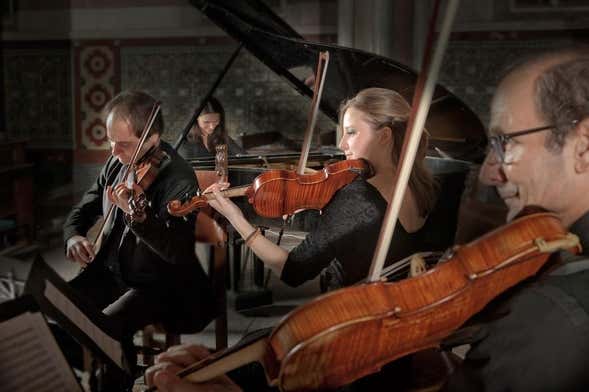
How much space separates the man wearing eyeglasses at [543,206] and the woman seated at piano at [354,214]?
0.27m

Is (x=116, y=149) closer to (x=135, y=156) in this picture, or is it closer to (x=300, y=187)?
(x=135, y=156)

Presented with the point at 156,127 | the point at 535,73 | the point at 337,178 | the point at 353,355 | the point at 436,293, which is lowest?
the point at 353,355

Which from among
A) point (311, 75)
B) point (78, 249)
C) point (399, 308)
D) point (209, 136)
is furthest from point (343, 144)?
point (78, 249)

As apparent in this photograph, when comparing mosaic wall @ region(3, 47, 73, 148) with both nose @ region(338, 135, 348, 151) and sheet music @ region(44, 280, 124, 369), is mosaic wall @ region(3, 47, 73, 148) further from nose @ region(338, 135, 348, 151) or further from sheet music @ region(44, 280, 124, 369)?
nose @ region(338, 135, 348, 151)

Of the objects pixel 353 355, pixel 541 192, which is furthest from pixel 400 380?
pixel 541 192

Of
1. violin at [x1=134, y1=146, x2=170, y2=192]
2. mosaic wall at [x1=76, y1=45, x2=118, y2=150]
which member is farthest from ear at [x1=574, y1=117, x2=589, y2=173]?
mosaic wall at [x1=76, y1=45, x2=118, y2=150]

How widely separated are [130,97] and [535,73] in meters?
0.89

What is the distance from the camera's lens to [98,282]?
149cm

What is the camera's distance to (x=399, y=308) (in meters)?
1.09

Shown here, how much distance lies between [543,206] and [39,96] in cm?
114

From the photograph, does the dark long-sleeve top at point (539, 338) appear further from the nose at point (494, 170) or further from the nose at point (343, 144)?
the nose at point (343, 144)

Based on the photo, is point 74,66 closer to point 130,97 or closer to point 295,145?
point 130,97

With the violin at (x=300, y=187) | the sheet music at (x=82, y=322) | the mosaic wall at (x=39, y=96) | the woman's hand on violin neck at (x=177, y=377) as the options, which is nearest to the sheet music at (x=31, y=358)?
the sheet music at (x=82, y=322)

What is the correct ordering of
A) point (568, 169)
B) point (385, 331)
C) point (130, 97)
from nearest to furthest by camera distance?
point (385, 331) → point (568, 169) → point (130, 97)
